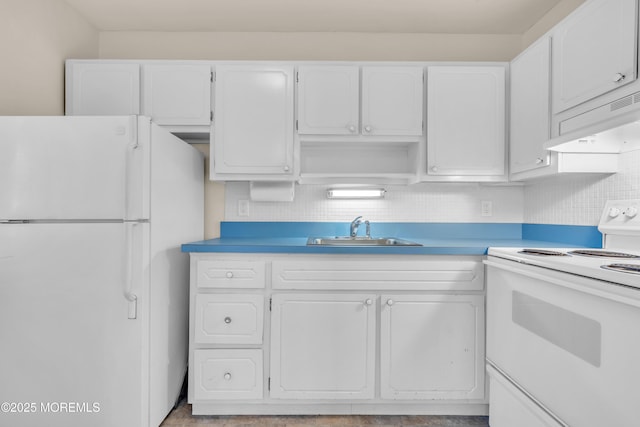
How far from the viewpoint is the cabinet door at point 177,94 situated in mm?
2193

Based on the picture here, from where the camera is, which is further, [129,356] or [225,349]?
[225,349]

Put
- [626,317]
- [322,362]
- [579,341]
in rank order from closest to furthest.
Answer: [626,317]
[579,341]
[322,362]

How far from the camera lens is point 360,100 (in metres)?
2.21

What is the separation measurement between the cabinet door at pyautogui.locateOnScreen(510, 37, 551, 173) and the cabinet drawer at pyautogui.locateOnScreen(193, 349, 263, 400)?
1852 mm

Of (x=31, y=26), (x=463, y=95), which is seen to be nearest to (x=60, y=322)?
(x=31, y=26)

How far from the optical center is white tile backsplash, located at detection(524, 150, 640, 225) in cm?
170

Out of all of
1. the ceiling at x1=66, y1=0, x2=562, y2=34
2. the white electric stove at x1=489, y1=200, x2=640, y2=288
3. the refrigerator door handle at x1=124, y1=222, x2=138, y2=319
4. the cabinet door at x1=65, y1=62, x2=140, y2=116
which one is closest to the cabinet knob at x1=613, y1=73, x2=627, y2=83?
the white electric stove at x1=489, y1=200, x2=640, y2=288

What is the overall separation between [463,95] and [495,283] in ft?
3.88

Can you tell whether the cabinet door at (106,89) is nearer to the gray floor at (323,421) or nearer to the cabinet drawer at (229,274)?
the cabinet drawer at (229,274)

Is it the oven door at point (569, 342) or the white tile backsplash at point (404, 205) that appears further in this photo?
the white tile backsplash at point (404, 205)

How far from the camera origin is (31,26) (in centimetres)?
198

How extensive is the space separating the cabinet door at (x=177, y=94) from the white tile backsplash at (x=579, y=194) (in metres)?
2.25

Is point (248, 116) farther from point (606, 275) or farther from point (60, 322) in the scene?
point (606, 275)

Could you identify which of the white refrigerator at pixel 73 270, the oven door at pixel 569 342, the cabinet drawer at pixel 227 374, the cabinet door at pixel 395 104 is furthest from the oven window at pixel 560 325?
the white refrigerator at pixel 73 270
